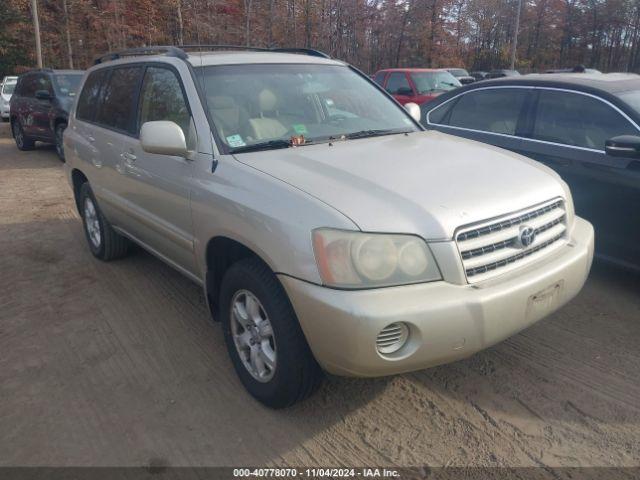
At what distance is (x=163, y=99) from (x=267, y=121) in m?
0.83

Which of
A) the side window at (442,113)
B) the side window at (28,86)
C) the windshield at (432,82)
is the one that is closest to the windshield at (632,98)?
the side window at (442,113)

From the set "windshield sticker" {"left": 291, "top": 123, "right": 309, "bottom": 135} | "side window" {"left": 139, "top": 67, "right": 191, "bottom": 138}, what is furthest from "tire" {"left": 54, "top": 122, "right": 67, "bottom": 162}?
"windshield sticker" {"left": 291, "top": 123, "right": 309, "bottom": 135}

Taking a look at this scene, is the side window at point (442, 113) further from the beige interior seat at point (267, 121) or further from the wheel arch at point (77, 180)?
the wheel arch at point (77, 180)

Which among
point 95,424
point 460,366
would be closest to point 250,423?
point 95,424

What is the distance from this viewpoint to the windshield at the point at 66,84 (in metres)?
10.6

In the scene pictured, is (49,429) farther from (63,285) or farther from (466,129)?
(466,129)

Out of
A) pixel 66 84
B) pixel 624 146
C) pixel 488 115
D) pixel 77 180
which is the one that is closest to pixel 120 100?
pixel 77 180

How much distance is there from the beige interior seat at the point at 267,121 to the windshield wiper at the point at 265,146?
0.07 m

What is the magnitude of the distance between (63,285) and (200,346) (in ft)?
Answer: 5.84

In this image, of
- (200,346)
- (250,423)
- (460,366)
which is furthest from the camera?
(200,346)

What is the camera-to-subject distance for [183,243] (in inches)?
134

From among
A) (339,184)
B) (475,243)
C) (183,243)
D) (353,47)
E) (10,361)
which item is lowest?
(10,361)

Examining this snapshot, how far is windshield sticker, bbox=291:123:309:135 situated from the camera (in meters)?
3.41

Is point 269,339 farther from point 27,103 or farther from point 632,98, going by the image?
point 27,103
